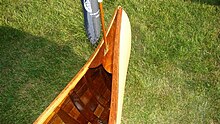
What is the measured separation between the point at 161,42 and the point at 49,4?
2.04 m

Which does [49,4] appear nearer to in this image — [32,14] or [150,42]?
[32,14]

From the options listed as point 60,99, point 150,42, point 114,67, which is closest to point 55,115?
point 60,99

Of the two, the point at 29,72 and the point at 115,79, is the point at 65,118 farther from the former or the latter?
the point at 29,72

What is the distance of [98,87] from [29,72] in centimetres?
155

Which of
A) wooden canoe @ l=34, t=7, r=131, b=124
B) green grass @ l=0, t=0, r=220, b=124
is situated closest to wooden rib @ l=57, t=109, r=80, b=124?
wooden canoe @ l=34, t=7, r=131, b=124

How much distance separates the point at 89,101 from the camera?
539cm

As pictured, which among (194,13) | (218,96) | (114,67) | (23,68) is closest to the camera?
A: (114,67)

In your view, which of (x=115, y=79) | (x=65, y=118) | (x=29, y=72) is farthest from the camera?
(x=29, y=72)

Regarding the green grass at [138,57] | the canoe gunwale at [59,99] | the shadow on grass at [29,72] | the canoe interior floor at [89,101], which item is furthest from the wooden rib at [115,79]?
the shadow on grass at [29,72]

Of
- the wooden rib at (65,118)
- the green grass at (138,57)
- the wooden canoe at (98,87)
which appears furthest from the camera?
the green grass at (138,57)

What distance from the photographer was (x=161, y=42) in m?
6.75

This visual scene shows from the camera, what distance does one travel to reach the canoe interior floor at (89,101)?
16.9ft

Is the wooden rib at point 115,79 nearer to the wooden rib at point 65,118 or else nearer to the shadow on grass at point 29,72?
the wooden rib at point 65,118

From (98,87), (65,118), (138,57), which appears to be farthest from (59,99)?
(138,57)
